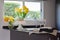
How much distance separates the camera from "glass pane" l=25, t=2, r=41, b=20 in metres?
5.42

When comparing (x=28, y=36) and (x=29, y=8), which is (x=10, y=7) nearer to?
(x=29, y=8)

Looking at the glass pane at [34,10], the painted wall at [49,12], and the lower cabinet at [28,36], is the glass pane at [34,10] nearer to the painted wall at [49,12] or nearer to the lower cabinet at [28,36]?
the painted wall at [49,12]

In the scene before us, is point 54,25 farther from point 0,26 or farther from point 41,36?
point 41,36

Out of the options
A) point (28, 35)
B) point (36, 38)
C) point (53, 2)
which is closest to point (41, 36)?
point (36, 38)

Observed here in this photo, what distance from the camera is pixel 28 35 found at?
3.40m

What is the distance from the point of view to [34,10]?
5512 millimetres

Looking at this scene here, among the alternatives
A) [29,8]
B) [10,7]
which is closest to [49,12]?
[29,8]

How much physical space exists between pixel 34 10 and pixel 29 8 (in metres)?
0.20

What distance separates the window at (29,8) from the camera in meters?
5.26

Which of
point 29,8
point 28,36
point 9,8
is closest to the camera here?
point 28,36

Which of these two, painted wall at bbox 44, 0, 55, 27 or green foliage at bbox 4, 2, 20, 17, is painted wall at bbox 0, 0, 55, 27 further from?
green foliage at bbox 4, 2, 20, 17

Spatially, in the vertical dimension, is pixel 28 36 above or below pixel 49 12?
below

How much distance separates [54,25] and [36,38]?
2321 millimetres

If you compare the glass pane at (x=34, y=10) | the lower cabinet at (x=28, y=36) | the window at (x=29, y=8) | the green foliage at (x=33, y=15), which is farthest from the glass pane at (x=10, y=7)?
the lower cabinet at (x=28, y=36)
